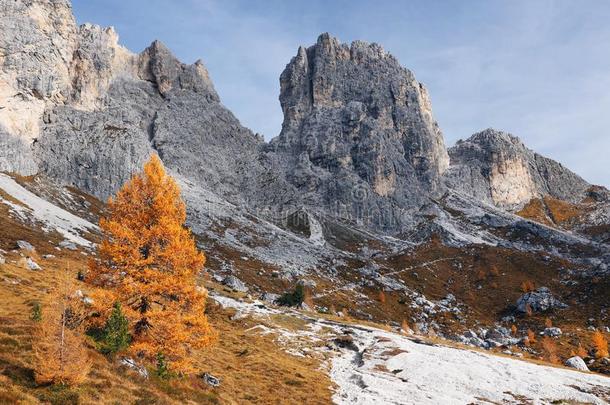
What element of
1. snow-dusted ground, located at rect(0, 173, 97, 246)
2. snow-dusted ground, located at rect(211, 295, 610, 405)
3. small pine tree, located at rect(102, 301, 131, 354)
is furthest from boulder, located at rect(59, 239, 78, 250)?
small pine tree, located at rect(102, 301, 131, 354)

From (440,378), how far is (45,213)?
264ft

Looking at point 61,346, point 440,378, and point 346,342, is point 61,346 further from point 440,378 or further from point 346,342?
point 346,342

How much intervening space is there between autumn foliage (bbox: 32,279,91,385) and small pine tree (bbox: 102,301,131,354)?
2588mm

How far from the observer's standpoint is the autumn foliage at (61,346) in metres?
16.0

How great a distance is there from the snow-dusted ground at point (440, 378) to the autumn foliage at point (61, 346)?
19.3 m

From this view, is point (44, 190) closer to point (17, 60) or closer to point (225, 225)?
point (17, 60)

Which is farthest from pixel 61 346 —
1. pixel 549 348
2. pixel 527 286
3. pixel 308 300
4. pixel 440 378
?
pixel 527 286

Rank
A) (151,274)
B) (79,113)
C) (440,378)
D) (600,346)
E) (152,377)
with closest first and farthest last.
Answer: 1. (152,377)
2. (151,274)
3. (440,378)
4. (600,346)
5. (79,113)

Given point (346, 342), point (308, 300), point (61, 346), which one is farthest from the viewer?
point (308, 300)

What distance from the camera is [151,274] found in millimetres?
20922

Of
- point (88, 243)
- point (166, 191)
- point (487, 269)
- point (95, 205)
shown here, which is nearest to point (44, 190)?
point (95, 205)

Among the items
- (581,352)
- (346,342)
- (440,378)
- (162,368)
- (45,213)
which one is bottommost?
(346,342)

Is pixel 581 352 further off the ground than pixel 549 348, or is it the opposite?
pixel 581 352

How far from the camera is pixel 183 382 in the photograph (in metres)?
22.2
